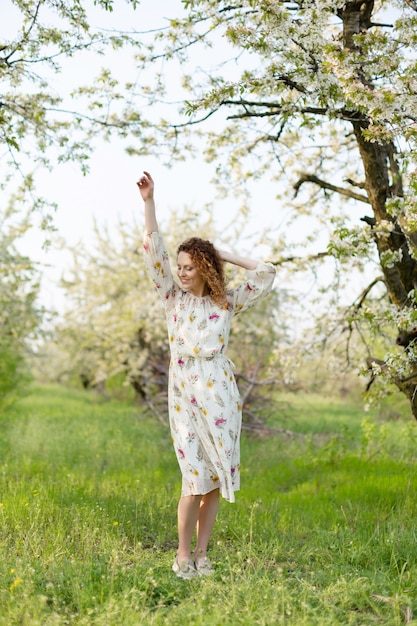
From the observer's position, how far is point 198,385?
4.10 m

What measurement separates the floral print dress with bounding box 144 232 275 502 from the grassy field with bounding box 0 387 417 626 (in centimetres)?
51

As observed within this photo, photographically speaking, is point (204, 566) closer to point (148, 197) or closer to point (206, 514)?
point (206, 514)

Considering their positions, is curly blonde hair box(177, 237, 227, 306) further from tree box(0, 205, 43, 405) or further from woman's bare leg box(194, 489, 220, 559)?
tree box(0, 205, 43, 405)

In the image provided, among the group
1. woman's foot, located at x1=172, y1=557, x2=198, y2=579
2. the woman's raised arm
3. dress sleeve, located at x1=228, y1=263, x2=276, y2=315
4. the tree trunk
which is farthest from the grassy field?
the woman's raised arm

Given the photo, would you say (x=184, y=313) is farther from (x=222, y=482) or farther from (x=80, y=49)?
(x=80, y=49)

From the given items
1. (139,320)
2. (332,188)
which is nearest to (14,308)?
(139,320)

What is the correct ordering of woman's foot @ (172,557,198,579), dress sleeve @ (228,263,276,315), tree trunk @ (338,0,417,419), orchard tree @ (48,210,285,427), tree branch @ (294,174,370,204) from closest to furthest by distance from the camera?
1. woman's foot @ (172,557,198,579)
2. dress sleeve @ (228,263,276,315)
3. tree trunk @ (338,0,417,419)
4. tree branch @ (294,174,370,204)
5. orchard tree @ (48,210,285,427)

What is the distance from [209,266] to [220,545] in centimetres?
187

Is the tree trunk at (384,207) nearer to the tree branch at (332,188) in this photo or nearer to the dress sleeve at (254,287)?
the tree branch at (332,188)

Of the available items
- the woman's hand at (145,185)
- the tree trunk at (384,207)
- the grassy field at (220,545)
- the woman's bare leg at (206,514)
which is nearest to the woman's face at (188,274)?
the woman's hand at (145,185)

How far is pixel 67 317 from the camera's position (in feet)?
70.0

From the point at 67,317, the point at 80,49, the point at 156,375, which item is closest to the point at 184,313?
the point at 80,49

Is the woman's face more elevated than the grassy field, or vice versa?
the woman's face

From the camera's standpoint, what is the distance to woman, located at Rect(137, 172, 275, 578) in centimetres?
406
